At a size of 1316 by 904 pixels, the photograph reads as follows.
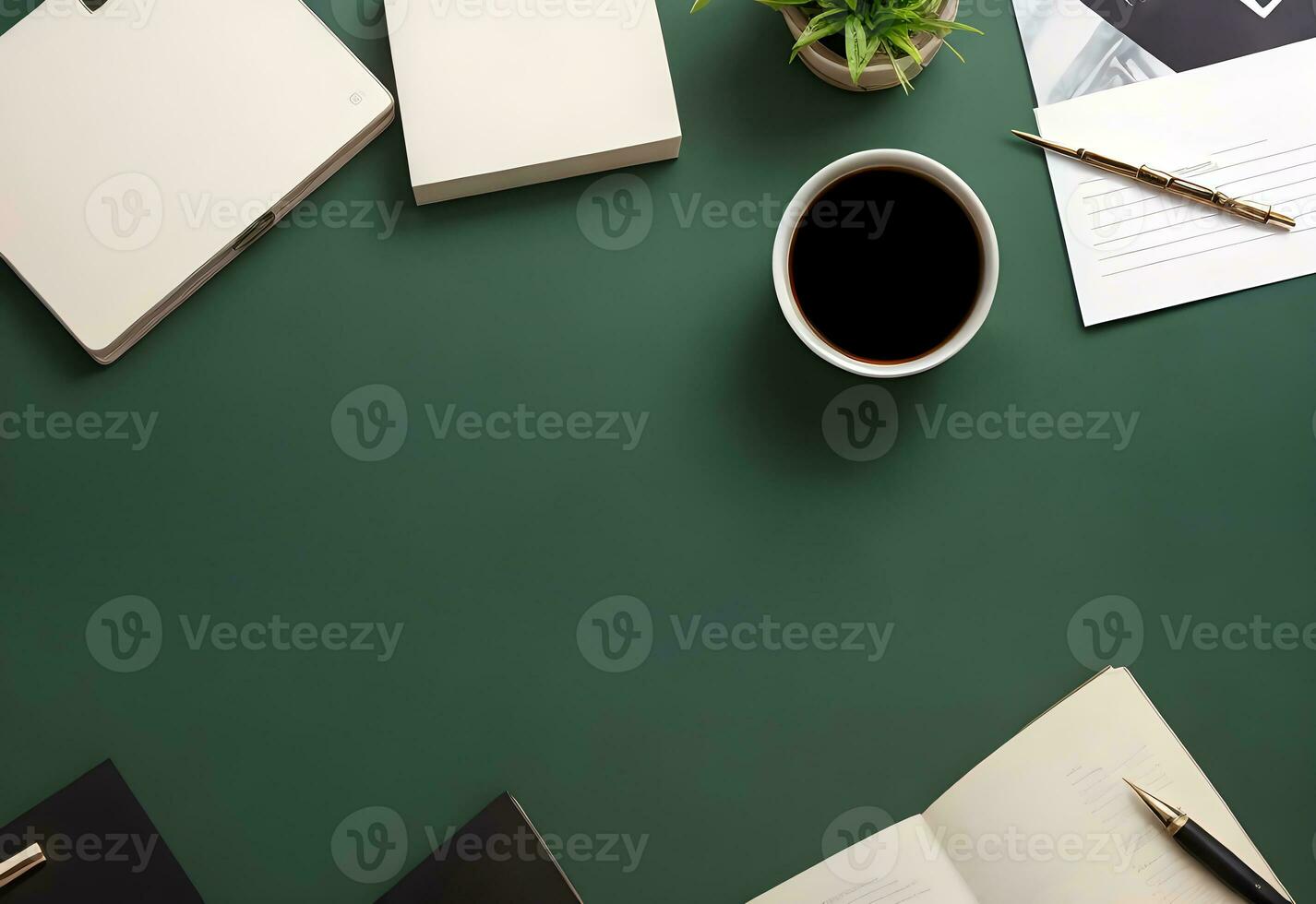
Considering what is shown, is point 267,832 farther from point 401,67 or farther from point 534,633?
point 401,67

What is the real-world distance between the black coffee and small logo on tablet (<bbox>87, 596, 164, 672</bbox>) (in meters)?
0.55

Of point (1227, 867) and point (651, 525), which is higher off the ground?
point (651, 525)

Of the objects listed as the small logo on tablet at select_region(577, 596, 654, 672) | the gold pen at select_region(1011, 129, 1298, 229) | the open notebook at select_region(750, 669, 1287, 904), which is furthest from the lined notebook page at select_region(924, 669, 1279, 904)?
the gold pen at select_region(1011, 129, 1298, 229)

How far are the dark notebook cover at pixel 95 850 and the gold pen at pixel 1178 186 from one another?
0.87m

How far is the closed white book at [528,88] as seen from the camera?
789 millimetres

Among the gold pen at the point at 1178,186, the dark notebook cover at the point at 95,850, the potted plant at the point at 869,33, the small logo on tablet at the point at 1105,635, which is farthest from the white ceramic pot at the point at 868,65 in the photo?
the dark notebook cover at the point at 95,850

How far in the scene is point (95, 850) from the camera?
771 mm

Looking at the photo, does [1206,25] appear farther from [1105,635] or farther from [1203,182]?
[1105,635]

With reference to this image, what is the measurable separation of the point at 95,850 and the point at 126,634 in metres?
0.16

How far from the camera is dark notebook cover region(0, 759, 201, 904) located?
0.77 metres

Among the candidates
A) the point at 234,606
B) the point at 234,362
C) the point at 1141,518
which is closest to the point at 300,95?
the point at 234,362

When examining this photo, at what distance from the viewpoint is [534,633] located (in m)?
0.80

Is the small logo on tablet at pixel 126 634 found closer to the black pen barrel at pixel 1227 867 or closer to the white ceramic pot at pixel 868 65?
the white ceramic pot at pixel 868 65

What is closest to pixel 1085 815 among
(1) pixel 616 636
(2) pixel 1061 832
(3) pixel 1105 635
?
(2) pixel 1061 832
